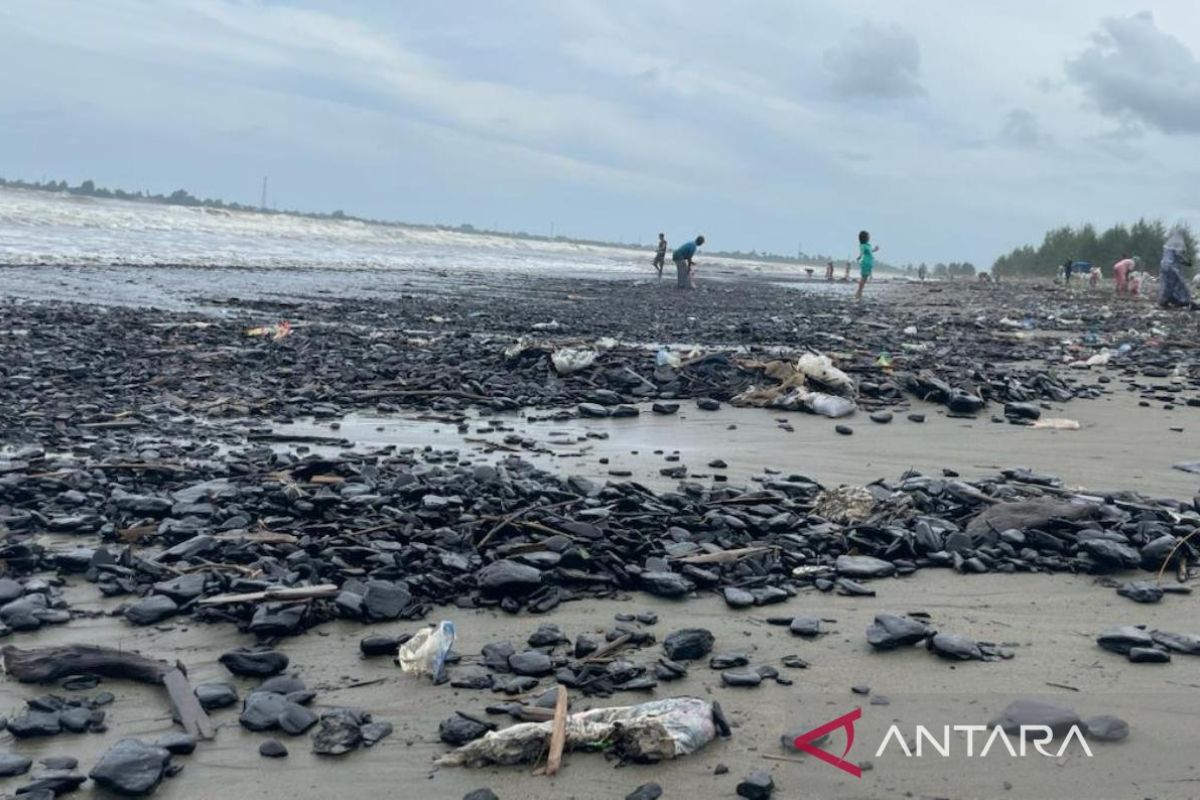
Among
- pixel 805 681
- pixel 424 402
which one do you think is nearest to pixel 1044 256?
pixel 424 402

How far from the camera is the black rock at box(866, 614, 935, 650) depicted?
3.77 metres

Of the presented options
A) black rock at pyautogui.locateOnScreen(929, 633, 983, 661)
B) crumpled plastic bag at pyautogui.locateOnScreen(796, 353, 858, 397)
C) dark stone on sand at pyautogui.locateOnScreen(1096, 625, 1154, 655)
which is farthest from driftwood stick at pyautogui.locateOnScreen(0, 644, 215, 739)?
crumpled plastic bag at pyautogui.locateOnScreen(796, 353, 858, 397)

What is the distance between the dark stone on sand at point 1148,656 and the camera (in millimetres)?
3623

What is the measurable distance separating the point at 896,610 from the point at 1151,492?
3.10 metres

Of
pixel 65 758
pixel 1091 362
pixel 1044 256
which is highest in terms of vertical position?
pixel 1044 256

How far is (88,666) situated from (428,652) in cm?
119

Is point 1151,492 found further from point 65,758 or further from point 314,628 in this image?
point 65,758

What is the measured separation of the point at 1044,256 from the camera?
2464 inches

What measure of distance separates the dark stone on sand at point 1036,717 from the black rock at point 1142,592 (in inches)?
51.1

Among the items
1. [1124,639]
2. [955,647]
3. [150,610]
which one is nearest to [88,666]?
[150,610]

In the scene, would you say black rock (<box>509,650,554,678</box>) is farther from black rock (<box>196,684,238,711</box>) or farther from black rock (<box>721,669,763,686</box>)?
black rock (<box>196,684,238,711</box>)

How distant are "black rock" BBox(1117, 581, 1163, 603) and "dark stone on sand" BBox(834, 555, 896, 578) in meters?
0.97

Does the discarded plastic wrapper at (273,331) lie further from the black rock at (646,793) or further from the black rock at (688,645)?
the black rock at (646,793)

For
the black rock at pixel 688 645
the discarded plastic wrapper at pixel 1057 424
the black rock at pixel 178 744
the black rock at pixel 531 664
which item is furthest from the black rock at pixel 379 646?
the discarded plastic wrapper at pixel 1057 424
